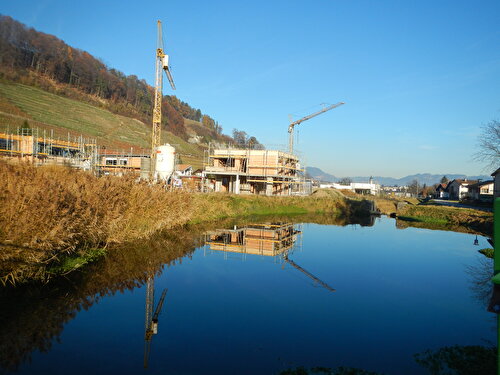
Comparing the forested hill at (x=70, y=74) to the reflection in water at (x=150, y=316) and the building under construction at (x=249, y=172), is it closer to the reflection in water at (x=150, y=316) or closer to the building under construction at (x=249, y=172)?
the building under construction at (x=249, y=172)

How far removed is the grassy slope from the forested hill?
4531 millimetres

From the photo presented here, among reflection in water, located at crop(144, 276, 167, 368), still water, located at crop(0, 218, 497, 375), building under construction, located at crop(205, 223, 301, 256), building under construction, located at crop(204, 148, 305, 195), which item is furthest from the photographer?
building under construction, located at crop(204, 148, 305, 195)

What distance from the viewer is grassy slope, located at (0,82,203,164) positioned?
54737 millimetres

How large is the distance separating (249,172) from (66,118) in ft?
133

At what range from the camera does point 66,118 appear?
213 ft

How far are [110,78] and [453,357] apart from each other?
105m

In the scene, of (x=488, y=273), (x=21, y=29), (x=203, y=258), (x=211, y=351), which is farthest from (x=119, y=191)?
(x=21, y=29)

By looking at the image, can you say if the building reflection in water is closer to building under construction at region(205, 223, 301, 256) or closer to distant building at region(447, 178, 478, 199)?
building under construction at region(205, 223, 301, 256)

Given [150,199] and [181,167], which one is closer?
[150,199]

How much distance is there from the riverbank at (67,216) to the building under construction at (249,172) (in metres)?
21.4

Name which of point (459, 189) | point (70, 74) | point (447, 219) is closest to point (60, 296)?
point (447, 219)

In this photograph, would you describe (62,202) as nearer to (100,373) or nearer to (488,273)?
(100,373)

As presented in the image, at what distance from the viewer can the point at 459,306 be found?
30.2 feet

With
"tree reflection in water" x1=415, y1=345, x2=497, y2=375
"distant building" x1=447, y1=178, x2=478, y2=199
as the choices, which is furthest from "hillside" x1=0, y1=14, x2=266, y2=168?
"tree reflection in water" x1=415, y1=345, x2=497, y2=375
